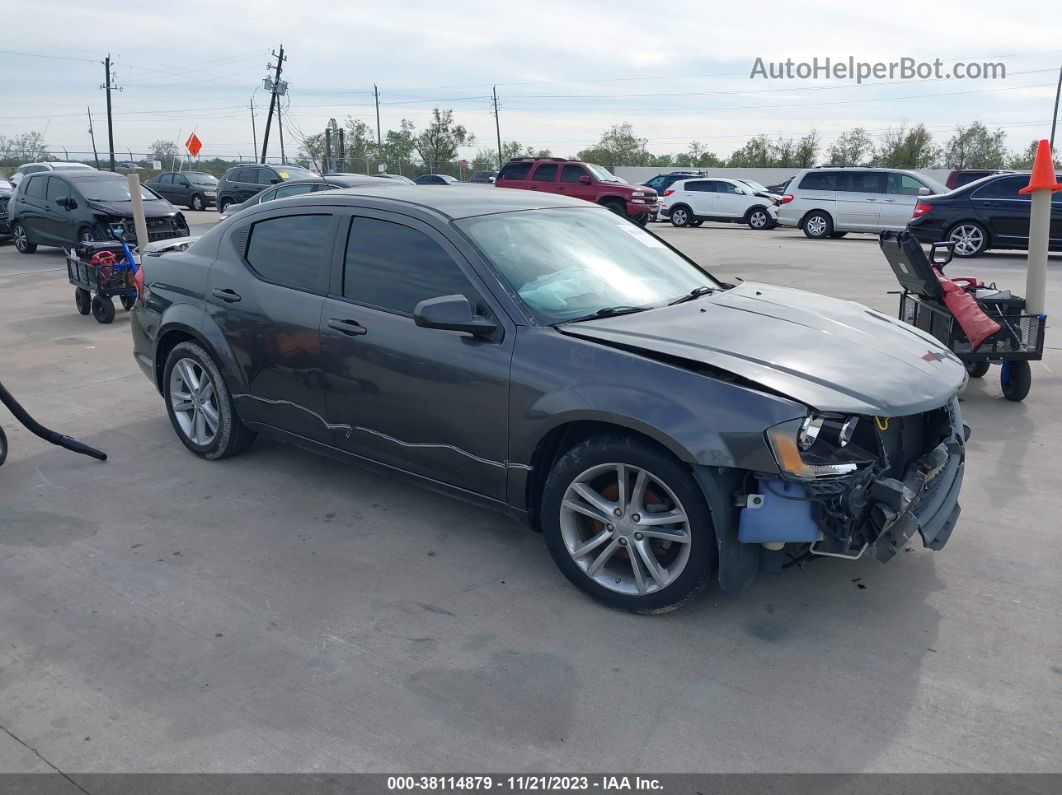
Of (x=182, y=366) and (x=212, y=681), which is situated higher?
(x=182, y=366)

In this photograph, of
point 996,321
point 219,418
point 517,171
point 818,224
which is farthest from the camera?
point 517,171

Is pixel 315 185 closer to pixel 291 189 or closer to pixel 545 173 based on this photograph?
pixel 291 189

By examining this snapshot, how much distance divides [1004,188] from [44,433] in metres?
16.0

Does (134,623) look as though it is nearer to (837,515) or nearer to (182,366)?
(182,366)

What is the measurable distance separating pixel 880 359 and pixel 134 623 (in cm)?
330

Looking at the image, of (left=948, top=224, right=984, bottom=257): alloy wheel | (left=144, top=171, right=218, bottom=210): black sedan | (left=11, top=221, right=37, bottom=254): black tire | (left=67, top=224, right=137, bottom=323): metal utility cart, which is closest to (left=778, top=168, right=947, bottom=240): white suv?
(left=948, top=224, right=984, bottom=257): alloy wheel

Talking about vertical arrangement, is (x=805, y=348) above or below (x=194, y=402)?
above

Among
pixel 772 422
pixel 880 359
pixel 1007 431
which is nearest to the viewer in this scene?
pixel 772 422

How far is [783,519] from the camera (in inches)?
130

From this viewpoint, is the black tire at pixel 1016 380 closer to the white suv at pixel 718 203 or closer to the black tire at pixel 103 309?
the black tire at pixel 103 309

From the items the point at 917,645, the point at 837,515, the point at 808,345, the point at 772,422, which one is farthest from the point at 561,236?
the point at 917,645

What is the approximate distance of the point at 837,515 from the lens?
3.30 meters

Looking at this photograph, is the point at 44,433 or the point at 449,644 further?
the point at 44,433

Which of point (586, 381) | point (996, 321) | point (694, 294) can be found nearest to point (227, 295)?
point (586, 381)
